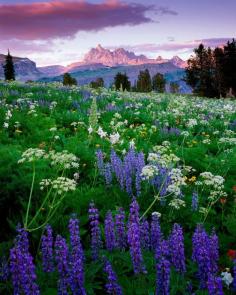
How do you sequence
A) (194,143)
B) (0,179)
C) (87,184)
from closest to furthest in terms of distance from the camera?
(0,179), (87,184), (194,143)

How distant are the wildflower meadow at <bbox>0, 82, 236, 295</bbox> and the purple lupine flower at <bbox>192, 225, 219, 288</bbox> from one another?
0.03 feet

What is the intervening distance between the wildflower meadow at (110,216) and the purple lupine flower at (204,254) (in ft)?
0.03

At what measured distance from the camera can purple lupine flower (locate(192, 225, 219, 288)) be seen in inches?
147

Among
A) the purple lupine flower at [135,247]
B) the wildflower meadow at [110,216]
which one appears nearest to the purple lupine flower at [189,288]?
the wildflower meadow at [110,216]

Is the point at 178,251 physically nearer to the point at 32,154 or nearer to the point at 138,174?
the point at 32,154

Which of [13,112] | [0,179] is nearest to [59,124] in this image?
[13,112]

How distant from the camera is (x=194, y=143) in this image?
33.6 ft

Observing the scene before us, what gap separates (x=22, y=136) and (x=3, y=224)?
4.02 metres

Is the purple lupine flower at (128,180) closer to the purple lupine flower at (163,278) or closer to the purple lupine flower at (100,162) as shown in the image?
the purple lupine flower at (100,162)

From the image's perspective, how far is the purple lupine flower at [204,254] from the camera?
373cm

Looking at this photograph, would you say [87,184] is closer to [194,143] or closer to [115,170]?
[115,170]

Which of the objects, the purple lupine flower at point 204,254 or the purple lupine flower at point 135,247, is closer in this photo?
the purple lupine flower at point 135,247

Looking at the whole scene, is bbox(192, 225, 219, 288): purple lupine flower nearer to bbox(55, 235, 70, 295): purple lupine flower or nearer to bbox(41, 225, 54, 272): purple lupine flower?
bbox(55, 235, 70, 295): purple lupine flower

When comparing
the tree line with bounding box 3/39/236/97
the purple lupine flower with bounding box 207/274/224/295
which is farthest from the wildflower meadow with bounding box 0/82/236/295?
the tree line with bounding box 3/39/236/97
